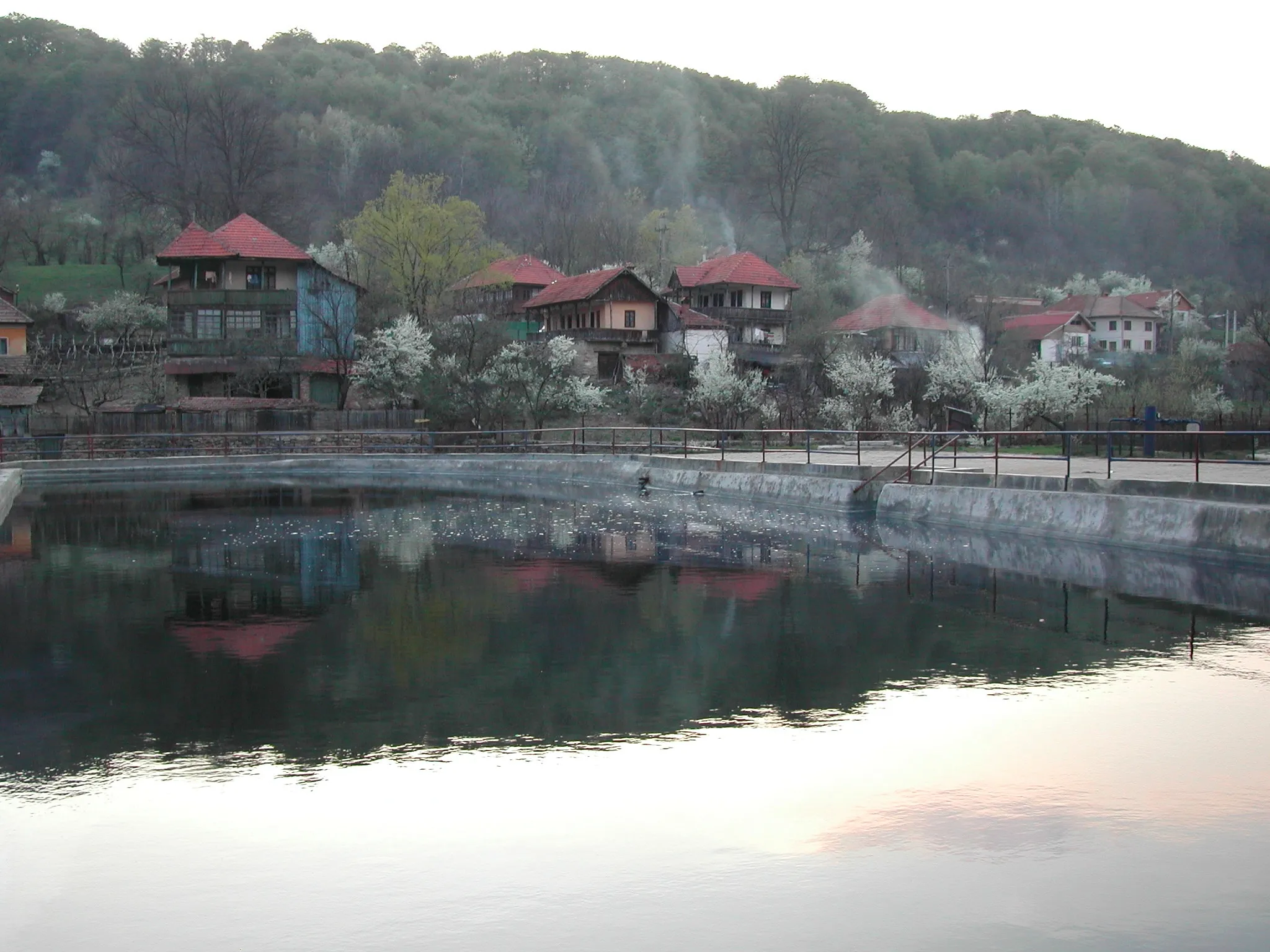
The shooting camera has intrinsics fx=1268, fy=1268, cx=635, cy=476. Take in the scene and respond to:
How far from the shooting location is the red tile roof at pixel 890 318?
314 ft

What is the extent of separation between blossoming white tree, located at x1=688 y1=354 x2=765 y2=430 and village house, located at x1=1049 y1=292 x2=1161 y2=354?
2592 inches

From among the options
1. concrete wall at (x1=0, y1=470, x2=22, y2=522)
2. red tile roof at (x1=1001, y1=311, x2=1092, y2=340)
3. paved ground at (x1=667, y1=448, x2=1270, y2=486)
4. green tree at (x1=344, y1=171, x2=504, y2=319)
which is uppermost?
green tree at (x1=344, y1=171, x2=504, y2=319)

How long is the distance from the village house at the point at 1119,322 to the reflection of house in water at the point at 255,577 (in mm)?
106388

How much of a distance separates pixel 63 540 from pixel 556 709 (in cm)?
1974

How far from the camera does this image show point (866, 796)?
9352 millimetres

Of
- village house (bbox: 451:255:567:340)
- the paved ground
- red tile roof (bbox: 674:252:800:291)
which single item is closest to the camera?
the paved ground

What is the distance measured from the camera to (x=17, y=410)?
64.8 metres

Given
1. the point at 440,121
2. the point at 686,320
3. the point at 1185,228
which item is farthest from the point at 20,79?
the point at 1185,228

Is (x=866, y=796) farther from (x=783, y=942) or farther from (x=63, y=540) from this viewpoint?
(x=63, y=540)

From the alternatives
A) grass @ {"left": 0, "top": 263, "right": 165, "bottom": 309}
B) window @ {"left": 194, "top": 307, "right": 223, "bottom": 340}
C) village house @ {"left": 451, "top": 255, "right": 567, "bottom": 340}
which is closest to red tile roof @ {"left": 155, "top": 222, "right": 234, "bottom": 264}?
window @ {"left": 194, "top": 307, "right": 223, "bottom": 340}

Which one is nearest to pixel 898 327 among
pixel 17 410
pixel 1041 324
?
pixel 1041 324

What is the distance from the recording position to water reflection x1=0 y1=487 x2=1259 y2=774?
11.6 meters

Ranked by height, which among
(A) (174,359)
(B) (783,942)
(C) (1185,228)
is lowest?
(B) (783,942)

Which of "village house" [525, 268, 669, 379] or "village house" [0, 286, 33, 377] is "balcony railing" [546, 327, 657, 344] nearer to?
"village house" [525, 268, 669, 379]
